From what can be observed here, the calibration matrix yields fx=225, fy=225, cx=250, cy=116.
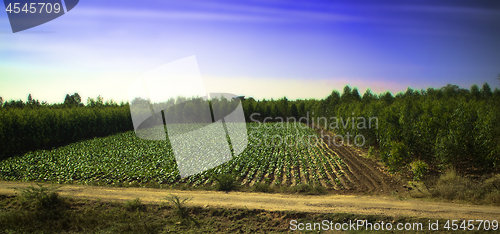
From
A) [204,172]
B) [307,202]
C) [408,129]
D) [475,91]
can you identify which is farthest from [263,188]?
[475,91]

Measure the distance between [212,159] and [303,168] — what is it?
296 inches

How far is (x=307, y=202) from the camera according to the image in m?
9.64

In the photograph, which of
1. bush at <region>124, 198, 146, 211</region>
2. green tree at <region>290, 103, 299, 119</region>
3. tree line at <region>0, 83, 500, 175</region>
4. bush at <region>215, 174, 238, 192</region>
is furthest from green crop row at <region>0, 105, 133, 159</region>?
green tree at <region>290, 103, 299, 119</region>

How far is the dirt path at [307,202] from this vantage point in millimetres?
8133

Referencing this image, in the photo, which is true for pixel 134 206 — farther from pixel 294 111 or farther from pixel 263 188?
pixel 294 111

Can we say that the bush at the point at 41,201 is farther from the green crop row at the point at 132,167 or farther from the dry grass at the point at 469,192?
the dry grass at the point at 469,192

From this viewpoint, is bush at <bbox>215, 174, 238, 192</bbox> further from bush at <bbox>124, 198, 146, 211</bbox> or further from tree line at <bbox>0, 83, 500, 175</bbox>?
tree line at <bbox>0, 83, 500, 175</bbox>

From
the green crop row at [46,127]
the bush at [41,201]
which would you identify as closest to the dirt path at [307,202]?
the bush at [41,201]

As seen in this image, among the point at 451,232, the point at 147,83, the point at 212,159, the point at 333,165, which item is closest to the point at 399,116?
the point at 333,165

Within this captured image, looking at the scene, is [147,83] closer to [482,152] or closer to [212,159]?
[212,159]

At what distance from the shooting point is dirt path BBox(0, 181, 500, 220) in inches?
320

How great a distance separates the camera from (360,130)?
70.6 feet

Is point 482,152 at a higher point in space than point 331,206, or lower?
higher

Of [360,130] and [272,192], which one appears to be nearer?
[272,192]
